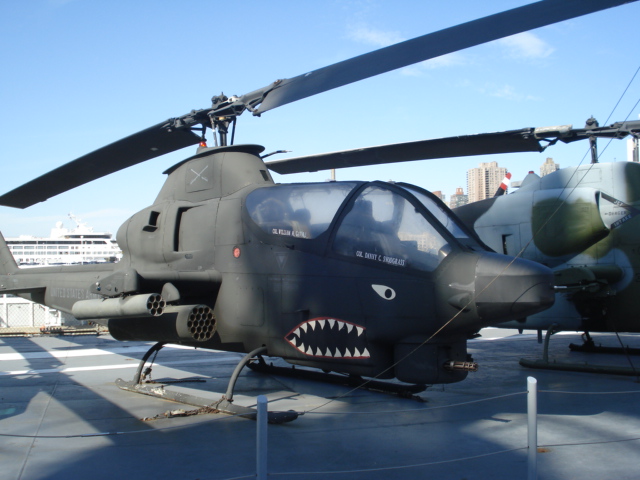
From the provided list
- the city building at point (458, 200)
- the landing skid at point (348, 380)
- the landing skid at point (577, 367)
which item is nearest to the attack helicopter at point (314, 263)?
the landing skid at point (348, 380)

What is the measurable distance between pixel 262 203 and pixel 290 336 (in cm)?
167

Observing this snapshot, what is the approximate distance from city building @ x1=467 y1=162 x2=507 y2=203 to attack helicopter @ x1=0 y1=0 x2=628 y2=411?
35622 mm

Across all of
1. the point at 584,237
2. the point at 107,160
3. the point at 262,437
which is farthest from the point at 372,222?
the point at 584,237

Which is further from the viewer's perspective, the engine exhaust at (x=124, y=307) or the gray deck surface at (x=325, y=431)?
the engine exhaust at (x=124, y=307)

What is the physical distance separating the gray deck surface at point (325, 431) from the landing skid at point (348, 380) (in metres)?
0.11

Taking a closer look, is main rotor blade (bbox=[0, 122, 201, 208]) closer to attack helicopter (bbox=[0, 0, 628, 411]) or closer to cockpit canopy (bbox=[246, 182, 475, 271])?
attack helicopter (bbox=[0, 0, 628, 411])

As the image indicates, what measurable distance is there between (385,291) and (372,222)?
76 cm

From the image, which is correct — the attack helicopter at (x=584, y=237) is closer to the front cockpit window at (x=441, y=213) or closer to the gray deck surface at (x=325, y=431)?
the gray deck surface at (x=325, y=431)

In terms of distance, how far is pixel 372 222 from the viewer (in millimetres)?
6070

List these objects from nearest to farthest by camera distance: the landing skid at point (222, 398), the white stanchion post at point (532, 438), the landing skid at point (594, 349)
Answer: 1. the white stanchion post at point (532, 438)
2. the landing skid at point (222, 398)
3. the landing skid at point (594, 349)

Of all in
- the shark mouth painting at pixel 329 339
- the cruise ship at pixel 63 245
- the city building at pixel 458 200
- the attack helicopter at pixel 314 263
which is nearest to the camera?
the attack helicopter at pixel 314 263

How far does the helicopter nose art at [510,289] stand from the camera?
545 cm

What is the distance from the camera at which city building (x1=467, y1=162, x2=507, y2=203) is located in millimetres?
44506

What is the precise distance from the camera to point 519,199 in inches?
421
